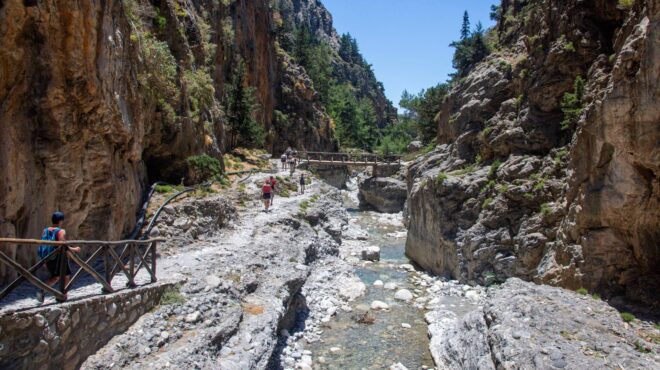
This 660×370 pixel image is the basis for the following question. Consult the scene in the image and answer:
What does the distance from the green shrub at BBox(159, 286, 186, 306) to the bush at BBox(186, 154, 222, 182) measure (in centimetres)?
1056

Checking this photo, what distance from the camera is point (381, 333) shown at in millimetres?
15281

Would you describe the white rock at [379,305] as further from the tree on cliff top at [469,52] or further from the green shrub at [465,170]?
the tree on cliff top at [469,52]

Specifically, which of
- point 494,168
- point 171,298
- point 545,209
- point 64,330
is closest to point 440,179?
point 494,168

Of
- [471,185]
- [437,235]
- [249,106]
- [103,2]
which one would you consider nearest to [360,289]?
[437,235]

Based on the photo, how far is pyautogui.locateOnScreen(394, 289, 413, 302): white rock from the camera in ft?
61.4

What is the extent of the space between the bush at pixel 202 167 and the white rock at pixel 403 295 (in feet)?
37.7

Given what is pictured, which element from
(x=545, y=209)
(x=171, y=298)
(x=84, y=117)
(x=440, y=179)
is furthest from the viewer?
(x=440, y=179)

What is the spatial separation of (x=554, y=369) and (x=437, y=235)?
14082 mm

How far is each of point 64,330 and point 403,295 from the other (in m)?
14.6

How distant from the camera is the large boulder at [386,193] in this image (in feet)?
146

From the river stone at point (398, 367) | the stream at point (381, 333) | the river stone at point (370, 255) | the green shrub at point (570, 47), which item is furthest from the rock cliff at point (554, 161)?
the river stone at point (398, 367)

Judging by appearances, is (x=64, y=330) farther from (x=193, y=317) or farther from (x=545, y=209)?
(x=545, y=209)

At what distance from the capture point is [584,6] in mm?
17875

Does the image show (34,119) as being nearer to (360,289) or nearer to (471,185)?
(360,289)
